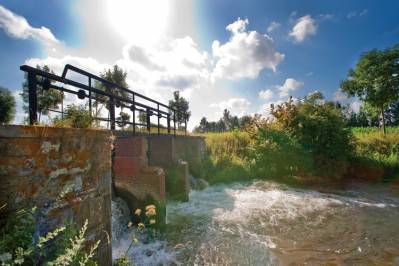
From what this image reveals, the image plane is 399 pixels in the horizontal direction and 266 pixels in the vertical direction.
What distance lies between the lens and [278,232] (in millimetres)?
5109

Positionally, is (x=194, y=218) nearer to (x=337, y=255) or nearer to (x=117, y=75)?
(x=337, y=255)

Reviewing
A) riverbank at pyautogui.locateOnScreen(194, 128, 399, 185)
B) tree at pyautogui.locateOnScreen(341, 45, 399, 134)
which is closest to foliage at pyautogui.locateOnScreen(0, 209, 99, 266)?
riverbank at pyautogui.locateOnScreen(194, 128, 399, 185)

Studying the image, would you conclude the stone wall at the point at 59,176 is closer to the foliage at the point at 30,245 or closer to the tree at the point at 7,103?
the foliage at the point at 30,245

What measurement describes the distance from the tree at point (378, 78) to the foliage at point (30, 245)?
19.0 meters

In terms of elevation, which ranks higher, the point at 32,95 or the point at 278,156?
the point at 32,95

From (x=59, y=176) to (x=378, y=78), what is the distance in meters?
19.2

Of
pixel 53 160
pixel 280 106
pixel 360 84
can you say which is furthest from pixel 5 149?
pixel 360 84

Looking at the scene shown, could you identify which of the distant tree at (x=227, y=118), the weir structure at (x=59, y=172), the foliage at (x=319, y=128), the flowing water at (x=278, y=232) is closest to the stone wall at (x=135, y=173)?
the flowing water at (x=278, y=232)

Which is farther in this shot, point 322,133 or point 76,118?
point 322,133

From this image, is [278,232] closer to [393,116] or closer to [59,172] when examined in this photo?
[59,172]

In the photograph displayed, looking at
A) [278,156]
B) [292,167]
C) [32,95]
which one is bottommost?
[292,167]

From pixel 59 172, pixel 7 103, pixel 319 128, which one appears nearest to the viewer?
pixel 59 172

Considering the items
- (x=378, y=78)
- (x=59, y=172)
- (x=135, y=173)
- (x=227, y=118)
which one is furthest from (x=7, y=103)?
(x=227, y=118)

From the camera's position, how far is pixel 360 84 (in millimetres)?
16812
